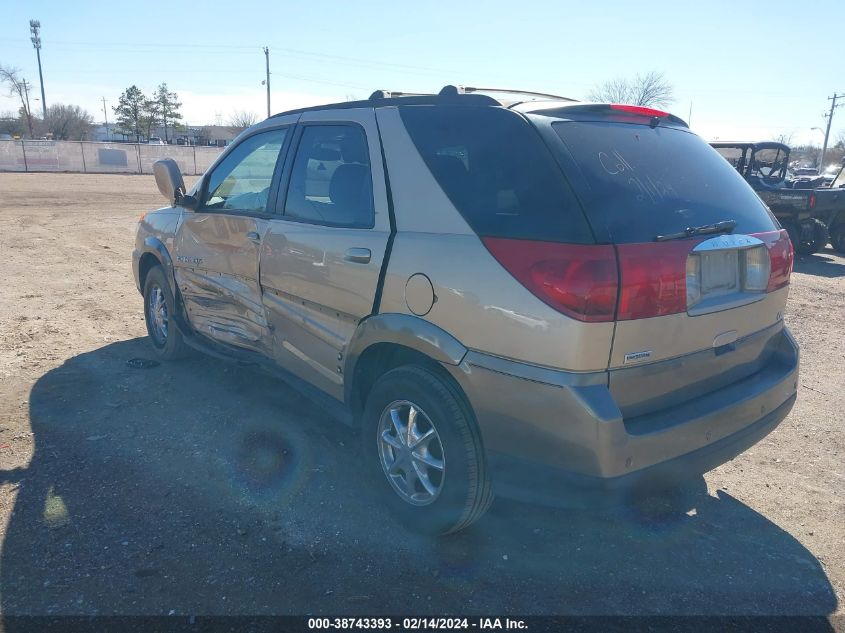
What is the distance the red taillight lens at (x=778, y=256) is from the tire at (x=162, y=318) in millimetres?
4156

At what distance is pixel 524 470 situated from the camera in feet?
8.13

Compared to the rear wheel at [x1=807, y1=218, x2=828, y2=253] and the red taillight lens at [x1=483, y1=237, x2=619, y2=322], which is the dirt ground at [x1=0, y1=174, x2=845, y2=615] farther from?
the rear wheel at [x1=807, y1=218, x2=828, y2=253]

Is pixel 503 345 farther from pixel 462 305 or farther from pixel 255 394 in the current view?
pixel 255 394

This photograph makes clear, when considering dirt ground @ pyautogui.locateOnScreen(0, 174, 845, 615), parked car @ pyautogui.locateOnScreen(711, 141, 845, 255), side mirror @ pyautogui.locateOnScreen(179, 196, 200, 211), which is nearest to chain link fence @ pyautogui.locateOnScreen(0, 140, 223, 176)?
parked car @ pyautogui.locateOnScreen(711, 141, 845, 255)

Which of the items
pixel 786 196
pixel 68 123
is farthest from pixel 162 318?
pixel 68 123

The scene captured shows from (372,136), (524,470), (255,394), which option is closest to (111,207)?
(255,394)

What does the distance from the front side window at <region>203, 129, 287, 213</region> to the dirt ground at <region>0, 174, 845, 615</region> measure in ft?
4.69

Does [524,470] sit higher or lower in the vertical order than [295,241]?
lower

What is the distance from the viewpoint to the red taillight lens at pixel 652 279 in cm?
233

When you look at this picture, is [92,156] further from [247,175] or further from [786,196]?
[247,175]

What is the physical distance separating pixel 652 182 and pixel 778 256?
2.77 feet

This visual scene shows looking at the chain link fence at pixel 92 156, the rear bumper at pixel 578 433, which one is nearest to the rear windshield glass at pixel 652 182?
the rear bumper at pixel 578 433

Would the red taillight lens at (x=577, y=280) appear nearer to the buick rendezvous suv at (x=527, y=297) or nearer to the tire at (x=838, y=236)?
the buick rendezvous suv at (x=527, y=297)

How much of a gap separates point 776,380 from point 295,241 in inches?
102
